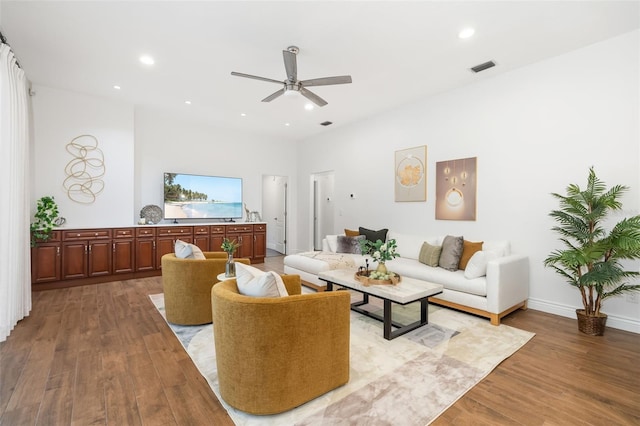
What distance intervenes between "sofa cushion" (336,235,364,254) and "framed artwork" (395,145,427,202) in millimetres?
1087

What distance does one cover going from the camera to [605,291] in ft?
10.7

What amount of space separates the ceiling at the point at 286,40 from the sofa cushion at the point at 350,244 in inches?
95.7

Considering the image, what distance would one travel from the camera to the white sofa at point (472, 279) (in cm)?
329

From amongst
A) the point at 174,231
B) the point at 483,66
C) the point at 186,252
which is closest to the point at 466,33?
the point at 483,66

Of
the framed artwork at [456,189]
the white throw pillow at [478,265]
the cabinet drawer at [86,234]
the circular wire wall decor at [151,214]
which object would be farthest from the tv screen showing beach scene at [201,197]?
the white throw pillow at [478,265]

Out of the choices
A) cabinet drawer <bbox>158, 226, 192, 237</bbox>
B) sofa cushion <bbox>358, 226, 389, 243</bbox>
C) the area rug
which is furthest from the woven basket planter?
cabinet drawer <bbox>158, 226, 192, 237</bbox>

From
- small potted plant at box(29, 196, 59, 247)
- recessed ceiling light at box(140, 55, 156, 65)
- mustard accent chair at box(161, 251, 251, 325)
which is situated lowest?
mustard accent chair at box(161, 251, 251, 325)

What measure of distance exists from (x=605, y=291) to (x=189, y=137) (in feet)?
23.6

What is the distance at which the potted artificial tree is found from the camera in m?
2.83

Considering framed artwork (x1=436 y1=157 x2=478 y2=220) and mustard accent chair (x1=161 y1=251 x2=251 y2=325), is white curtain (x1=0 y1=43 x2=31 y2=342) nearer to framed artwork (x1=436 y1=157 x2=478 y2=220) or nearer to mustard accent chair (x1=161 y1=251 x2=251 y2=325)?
mustard accent chair (x1=161 y1=251 x2=251 y2=325)

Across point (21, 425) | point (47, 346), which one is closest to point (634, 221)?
point (21, 425)

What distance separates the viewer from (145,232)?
5387mm

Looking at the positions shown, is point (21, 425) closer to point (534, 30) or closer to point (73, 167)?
point (73, 167)

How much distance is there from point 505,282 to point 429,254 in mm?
1069
